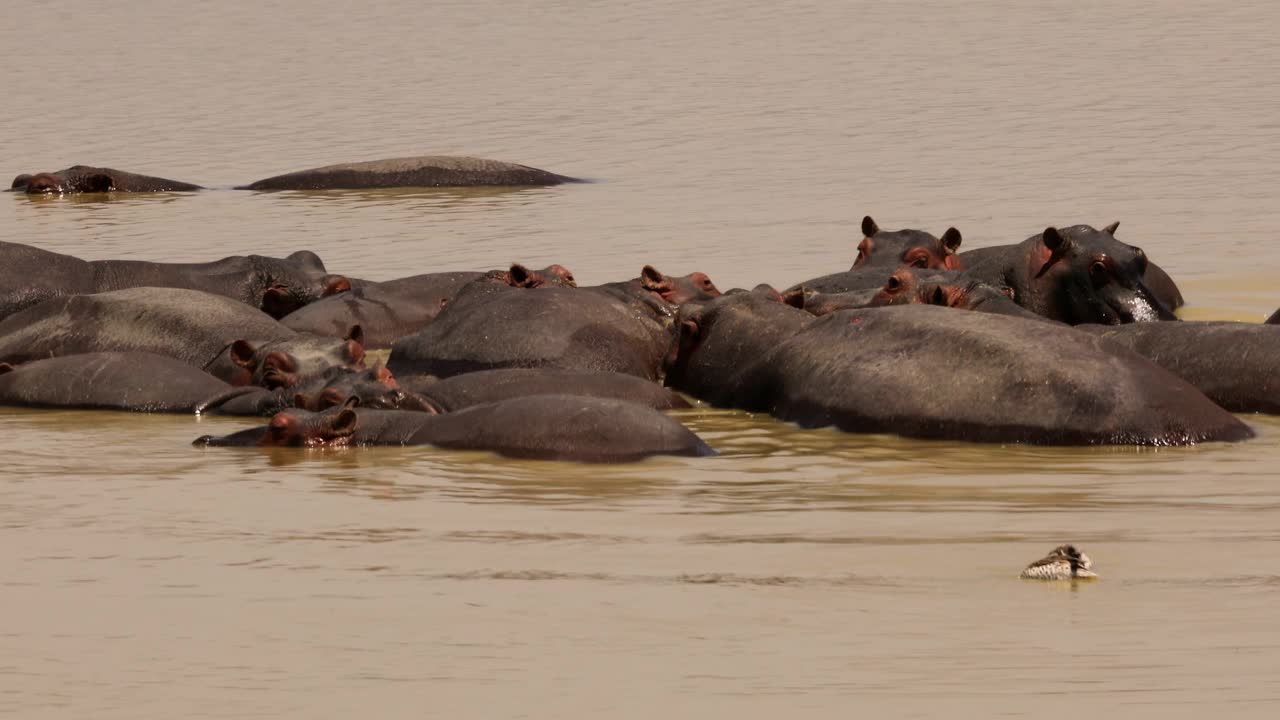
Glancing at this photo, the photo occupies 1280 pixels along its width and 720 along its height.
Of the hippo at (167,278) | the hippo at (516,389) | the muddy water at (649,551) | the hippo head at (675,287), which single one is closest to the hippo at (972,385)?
the muddy water at (649,551)

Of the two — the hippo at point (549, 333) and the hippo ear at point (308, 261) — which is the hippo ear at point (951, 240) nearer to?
the hippo at point (549, 333)

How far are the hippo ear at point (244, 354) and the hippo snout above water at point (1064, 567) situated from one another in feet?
18.1

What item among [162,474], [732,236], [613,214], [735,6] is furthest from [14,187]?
[735,6]

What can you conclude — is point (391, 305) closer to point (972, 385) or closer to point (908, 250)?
point (908, 250)

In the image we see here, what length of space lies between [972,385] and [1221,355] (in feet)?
4.89

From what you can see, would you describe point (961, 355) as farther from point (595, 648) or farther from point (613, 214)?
point (613, 214)

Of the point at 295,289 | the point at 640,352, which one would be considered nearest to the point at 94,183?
the point at 295,289

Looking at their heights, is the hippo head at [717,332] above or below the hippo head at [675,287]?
below

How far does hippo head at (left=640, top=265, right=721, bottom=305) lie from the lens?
486 inches

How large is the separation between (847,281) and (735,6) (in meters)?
53.7

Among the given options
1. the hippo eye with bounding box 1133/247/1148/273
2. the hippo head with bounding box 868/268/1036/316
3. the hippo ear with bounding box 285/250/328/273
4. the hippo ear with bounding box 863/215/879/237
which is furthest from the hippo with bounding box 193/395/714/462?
the hippo ear with bounding box 285/250/328/273

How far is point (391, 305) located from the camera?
1395cm

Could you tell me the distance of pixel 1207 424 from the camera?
9.73m

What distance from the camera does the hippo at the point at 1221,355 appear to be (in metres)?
10.6
